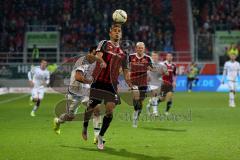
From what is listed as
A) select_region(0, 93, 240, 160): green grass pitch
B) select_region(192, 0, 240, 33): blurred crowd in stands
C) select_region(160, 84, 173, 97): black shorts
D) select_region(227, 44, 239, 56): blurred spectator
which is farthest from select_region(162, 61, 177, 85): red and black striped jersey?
select_region(192, 0, 240, 33): blurred crowd in stands

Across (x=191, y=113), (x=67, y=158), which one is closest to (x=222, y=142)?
(x=67, y=158)

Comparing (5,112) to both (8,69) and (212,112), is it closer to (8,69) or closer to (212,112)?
(212,112)

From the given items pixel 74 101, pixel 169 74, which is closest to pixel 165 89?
pixel 169 74

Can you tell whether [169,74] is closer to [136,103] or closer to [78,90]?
[136,103]

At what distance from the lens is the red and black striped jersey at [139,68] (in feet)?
52.4

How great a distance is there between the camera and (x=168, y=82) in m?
20.0

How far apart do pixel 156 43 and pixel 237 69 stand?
1772 cm

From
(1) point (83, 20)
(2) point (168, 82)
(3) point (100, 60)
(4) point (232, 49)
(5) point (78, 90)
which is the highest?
(1) point (83, 20)

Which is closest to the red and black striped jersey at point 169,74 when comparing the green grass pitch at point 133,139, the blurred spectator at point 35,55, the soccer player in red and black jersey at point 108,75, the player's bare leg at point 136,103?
the green grass pitch at point 133,139

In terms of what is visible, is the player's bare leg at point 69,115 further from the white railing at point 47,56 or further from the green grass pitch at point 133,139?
the white railing at point 47,56

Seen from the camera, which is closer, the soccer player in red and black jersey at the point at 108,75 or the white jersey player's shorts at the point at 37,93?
the soccer player in red and black jersey at the point at 108,75

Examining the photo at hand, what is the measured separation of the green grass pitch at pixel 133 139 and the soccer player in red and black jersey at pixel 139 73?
68cm

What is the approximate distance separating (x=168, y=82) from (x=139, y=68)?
4.00 metres

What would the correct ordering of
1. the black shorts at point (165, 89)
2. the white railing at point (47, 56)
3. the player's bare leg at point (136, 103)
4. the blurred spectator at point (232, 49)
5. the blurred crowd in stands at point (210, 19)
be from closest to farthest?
the player's bare leg at point (136, 103) → the black shorts at point (165, 89) → the blurred spectator at point (232, 49) → the white railing at point (47, 56) → the blurred crowd in stands at point (210, 19)
